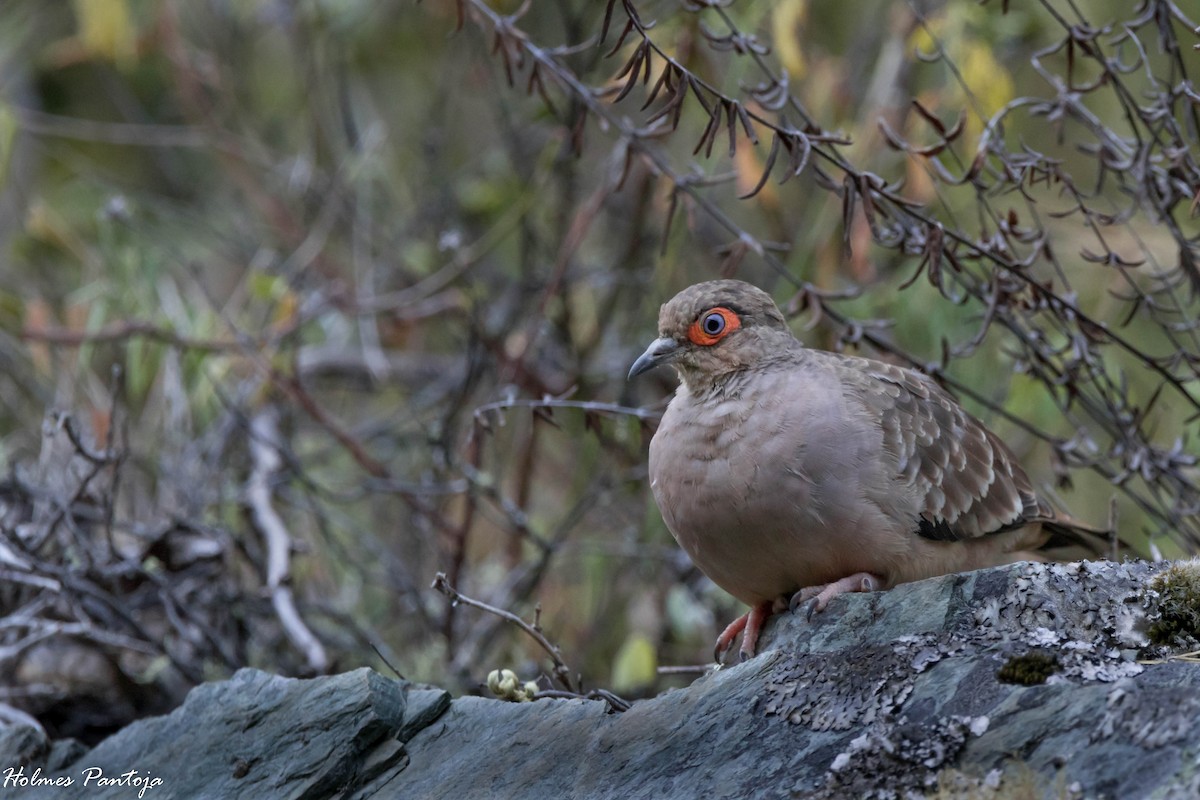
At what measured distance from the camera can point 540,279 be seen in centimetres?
813

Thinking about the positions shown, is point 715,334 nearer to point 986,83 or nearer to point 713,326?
point 713,326

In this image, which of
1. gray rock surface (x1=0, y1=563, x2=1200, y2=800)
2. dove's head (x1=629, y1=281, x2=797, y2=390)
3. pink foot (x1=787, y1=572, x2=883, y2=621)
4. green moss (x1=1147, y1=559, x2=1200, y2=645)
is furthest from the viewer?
dove's head (x1=629, y1=281, x2=797, y2=390)

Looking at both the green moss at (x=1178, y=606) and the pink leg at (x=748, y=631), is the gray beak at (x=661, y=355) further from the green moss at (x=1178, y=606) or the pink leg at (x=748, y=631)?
the green moss at (x=1178, y=606)

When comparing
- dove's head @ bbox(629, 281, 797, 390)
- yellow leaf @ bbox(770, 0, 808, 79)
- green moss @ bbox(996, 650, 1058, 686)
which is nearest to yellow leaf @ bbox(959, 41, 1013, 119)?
yellow leaf @ bbox(770, 0, 808, 79)

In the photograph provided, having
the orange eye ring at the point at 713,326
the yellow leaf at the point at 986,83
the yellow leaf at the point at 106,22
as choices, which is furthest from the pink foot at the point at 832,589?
the yellow leaf at the point at 106,22

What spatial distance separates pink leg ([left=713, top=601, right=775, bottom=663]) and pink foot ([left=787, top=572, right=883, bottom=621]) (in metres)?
0.20

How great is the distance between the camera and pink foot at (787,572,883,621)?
340 cm

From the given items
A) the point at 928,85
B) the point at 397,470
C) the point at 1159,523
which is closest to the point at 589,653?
the point at 397,470

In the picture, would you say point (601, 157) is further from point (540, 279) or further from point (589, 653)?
point (589, 653)

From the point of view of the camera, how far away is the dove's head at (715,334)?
4.11m

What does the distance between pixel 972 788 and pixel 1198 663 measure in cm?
61

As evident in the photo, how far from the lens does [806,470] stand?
140 inches
